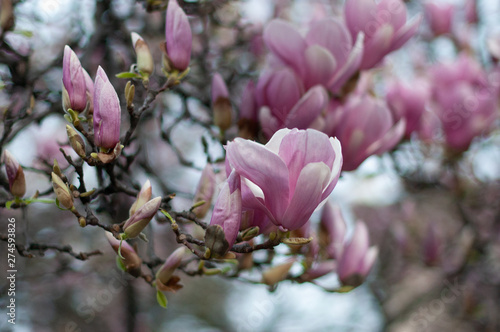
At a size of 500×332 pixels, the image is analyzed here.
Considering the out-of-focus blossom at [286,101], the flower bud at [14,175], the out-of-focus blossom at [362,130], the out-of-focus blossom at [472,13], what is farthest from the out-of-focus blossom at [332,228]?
the out-of-focus blossom at [472,13]

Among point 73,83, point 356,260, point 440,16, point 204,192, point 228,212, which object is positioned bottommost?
point 356,260

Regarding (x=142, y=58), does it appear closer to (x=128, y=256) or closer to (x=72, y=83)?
(x=72, y=83)

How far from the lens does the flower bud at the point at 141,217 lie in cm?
66

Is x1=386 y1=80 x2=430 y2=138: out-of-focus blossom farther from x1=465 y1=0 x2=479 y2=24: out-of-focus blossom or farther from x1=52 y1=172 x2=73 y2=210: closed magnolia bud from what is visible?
x1=465 y1=0 x2=479 y2=24: out-of-focus blossom

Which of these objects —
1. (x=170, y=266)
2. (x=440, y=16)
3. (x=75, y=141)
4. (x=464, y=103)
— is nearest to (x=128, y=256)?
(x=170, y=266)

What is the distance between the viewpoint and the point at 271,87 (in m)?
0.94

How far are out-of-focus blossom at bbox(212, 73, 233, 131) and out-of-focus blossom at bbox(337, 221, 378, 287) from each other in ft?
1.35

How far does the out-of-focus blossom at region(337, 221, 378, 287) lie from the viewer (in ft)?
3.37

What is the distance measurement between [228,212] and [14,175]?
1.30 feet

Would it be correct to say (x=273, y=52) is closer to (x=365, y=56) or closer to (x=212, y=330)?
(x=365, y=56)

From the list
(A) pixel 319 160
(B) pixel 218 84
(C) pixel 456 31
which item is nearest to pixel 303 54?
(B) pixel 218 84

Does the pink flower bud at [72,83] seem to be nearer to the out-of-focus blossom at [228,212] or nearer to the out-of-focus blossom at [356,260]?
the out-of-focus blossom at [228,212]

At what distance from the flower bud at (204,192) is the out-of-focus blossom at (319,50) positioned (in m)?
0.32

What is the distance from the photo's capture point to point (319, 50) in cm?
91
